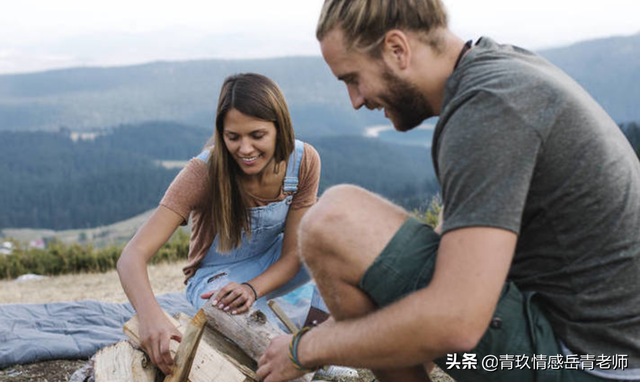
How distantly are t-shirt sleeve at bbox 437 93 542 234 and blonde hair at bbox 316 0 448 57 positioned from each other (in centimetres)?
39

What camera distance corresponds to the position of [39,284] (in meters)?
9.25

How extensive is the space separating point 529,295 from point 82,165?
144515 millimetres

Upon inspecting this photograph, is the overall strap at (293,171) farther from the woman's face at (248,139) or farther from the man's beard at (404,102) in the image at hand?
the man's beard at (404,102)

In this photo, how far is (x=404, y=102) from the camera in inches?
78.2

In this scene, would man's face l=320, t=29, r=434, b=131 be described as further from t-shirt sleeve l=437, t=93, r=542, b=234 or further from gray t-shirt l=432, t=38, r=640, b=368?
t-shirt sleeve l=437, t=93, r=542, b=234

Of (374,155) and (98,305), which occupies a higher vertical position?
(98,305)

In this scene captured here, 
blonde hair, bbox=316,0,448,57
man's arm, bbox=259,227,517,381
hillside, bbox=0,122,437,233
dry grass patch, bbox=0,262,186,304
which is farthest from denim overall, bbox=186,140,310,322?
hillside, bbox=0,122,437,233

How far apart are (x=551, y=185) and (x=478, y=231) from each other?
346 millimetres

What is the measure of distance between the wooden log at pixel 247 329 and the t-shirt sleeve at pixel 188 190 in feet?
1.81

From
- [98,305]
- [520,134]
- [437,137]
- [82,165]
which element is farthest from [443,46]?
[82,165]

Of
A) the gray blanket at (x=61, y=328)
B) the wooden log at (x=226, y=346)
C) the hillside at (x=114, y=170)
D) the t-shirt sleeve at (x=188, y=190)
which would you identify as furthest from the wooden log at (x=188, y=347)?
the hillside at (x=114, y=170)

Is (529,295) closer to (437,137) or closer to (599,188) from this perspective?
(599,188)

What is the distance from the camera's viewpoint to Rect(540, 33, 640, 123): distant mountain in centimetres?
10712

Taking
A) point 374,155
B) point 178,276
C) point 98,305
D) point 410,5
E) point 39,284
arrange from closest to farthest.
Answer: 1. point 410,5
2. point 98,305
3. point 178,276
4. point 39,284
5. point 374,155
